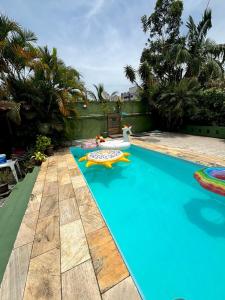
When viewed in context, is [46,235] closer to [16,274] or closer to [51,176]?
[16,274]

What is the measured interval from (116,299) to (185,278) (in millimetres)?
1224

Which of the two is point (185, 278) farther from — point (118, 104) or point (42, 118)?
point (118, 104)

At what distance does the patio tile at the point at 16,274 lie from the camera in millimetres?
1584

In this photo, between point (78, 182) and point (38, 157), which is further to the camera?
point (38, 157)

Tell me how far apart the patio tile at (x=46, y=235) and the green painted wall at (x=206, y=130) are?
10486 mm

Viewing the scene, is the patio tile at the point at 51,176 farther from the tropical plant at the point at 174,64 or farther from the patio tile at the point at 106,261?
the tropical plant at the point at 174,64

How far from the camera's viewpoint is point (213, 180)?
3.13 meters

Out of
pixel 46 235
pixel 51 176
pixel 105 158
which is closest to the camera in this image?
pixel 46 235

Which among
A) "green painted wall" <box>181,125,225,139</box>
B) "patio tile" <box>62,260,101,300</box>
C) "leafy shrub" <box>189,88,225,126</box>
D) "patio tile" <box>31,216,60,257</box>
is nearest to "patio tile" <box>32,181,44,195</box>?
"patio tile" <box>31,216,60,257</box>

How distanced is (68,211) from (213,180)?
2.87m

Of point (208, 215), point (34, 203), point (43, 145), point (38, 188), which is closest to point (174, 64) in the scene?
point (43, 145)

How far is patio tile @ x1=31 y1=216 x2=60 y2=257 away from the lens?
6.96 feet

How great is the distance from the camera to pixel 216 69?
12.2 meters

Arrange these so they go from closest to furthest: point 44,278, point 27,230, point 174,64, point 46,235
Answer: point 44,278 → point 46,235 → point 27,230 → point 174,64
